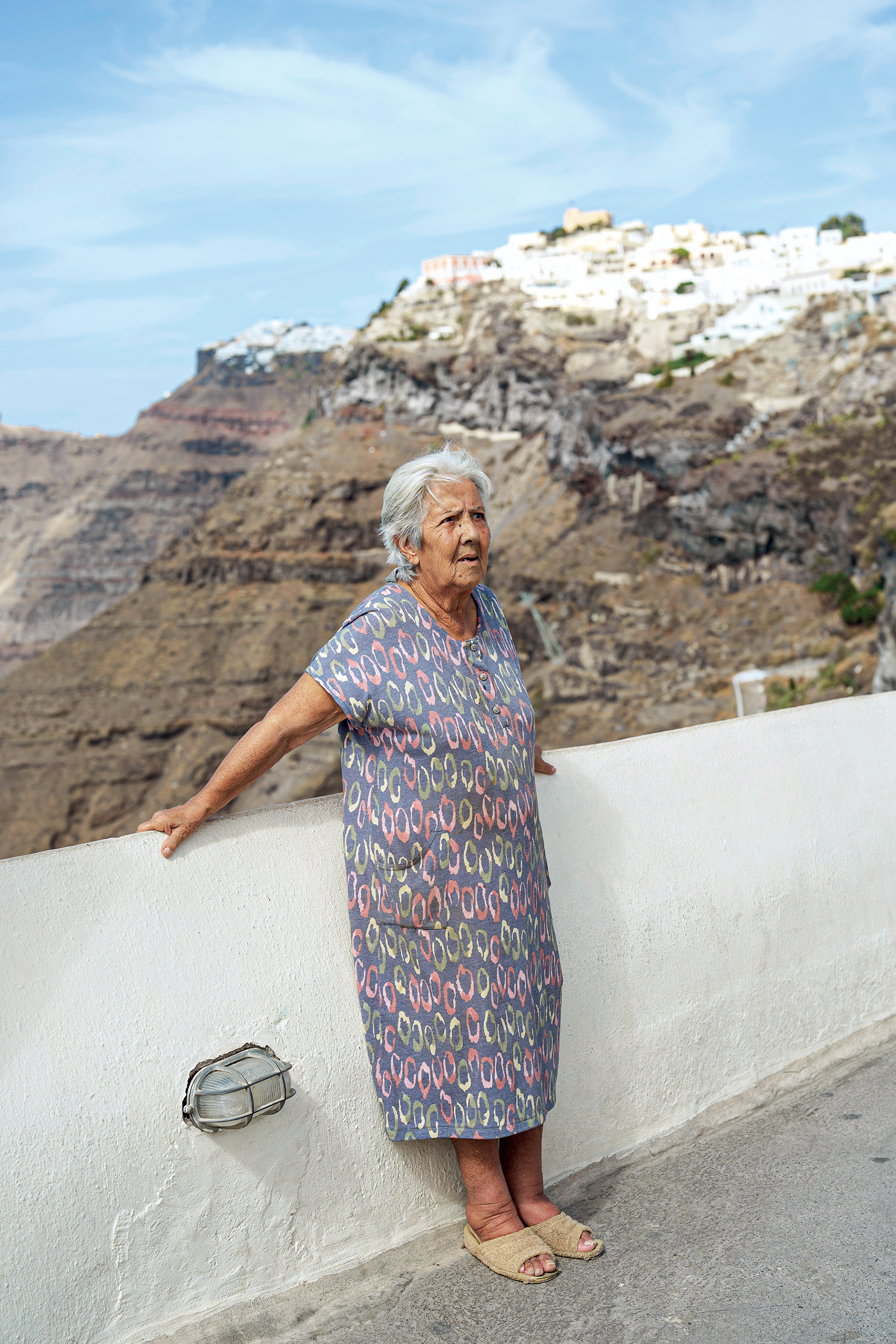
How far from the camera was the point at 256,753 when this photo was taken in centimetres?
182

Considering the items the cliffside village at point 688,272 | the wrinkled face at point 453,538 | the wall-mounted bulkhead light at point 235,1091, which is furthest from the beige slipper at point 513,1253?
the cliffside village at point 688,272

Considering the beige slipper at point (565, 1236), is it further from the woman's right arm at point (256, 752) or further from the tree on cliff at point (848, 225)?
the tree on cliff at point (848, 225)

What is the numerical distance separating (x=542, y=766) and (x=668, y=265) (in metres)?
80.0

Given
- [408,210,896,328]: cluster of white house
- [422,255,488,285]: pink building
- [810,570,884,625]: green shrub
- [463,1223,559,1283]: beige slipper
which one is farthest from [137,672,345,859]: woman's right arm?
[422,255,488,285]: pink building

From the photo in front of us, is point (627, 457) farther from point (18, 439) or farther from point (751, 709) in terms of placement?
point (18, 439)

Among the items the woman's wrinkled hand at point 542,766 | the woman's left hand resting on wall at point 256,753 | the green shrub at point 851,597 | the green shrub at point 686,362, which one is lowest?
the green shrub at point 851,597

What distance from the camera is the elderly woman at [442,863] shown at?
187 centimetres

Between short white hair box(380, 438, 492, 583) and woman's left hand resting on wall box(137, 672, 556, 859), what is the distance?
318 millimetres

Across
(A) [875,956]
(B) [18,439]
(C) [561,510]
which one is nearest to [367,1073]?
(A) [875,956]

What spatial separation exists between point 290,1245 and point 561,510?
170 feet

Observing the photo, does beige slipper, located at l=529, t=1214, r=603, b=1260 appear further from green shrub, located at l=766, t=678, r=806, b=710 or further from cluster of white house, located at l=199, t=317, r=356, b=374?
cluster of white house, located at l=199, t=317, r=356, b=374

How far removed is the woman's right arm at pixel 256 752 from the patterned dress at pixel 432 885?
0.03 meters

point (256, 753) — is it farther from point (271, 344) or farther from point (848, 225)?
point (271, 344)

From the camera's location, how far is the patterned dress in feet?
6.15
